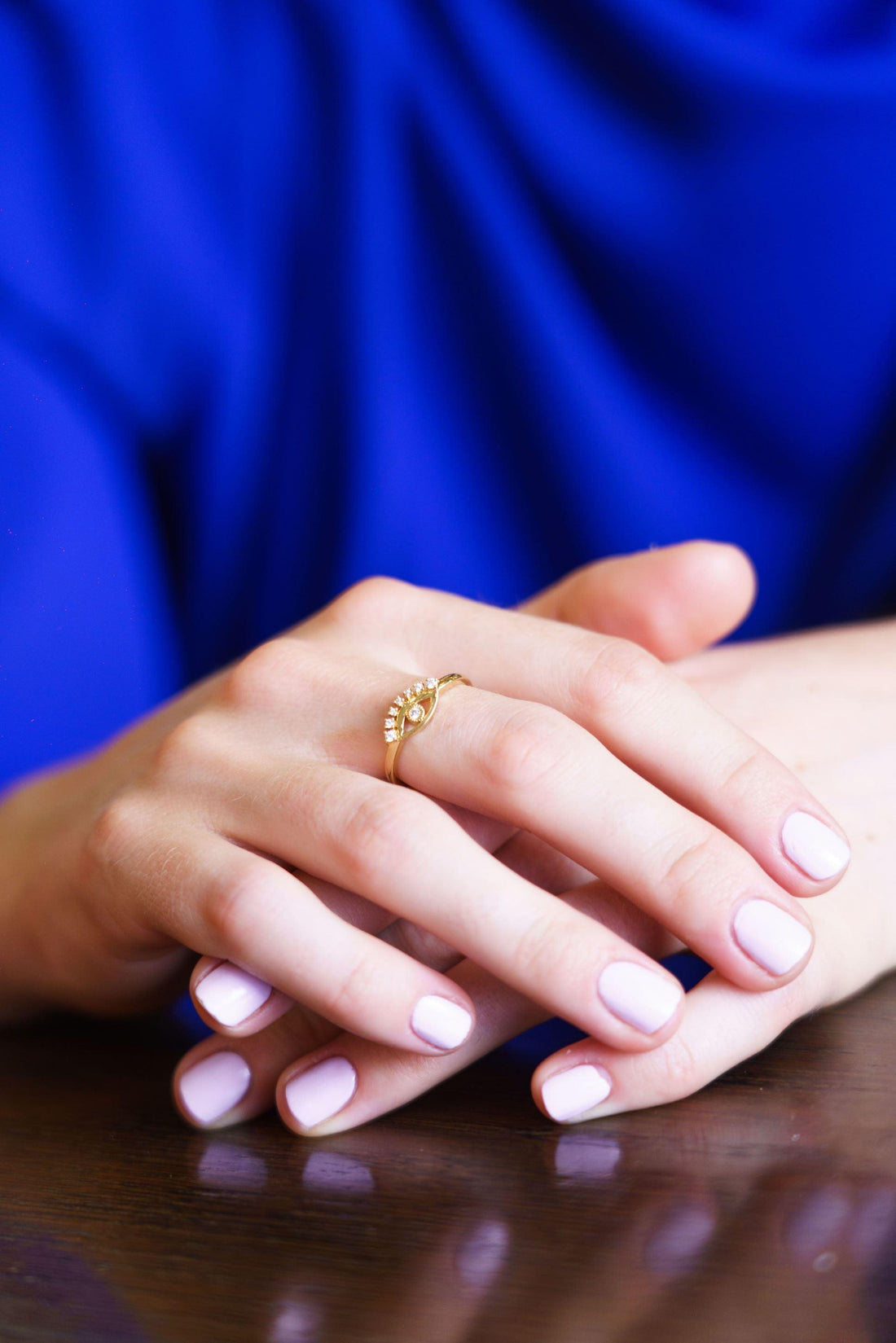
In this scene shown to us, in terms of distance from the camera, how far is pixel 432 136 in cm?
93

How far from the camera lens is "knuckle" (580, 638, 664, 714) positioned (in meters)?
0.52

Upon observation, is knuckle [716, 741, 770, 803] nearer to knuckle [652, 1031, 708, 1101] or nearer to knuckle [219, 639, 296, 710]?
knuckle [652, 1031, 708, 1101]

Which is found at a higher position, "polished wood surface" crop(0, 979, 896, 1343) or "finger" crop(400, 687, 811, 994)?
"finger" crop(400, 687, 811, 994)

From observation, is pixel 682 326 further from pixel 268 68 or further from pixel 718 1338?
pixel 718 1338

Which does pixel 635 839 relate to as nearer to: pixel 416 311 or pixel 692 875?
pixel 692 875

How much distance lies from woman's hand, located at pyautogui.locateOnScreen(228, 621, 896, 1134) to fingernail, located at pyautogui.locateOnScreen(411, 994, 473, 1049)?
0.03 m

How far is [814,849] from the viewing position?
0.48 m

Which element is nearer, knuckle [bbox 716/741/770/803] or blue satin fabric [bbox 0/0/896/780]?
knuckle [bbox 716/741/770/803]

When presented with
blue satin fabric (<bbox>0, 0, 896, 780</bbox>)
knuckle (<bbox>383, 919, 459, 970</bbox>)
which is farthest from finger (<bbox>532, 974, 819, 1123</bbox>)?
A: blue satin fabric (<bbox>0, 0, 896, 780</bbox>)

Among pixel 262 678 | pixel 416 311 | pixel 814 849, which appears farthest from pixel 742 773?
pixel 416 311

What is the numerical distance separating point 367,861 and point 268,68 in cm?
74

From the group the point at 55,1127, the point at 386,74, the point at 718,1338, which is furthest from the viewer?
the point at 386,74

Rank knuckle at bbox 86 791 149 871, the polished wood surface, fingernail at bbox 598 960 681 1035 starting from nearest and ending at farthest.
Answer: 1. the polished wood surface
2. fingernail at bbox 598 960 681 1035
3. knuckle at bbox 86 791 149 871

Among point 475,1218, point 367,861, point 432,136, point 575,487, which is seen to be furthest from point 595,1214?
point 432,136
